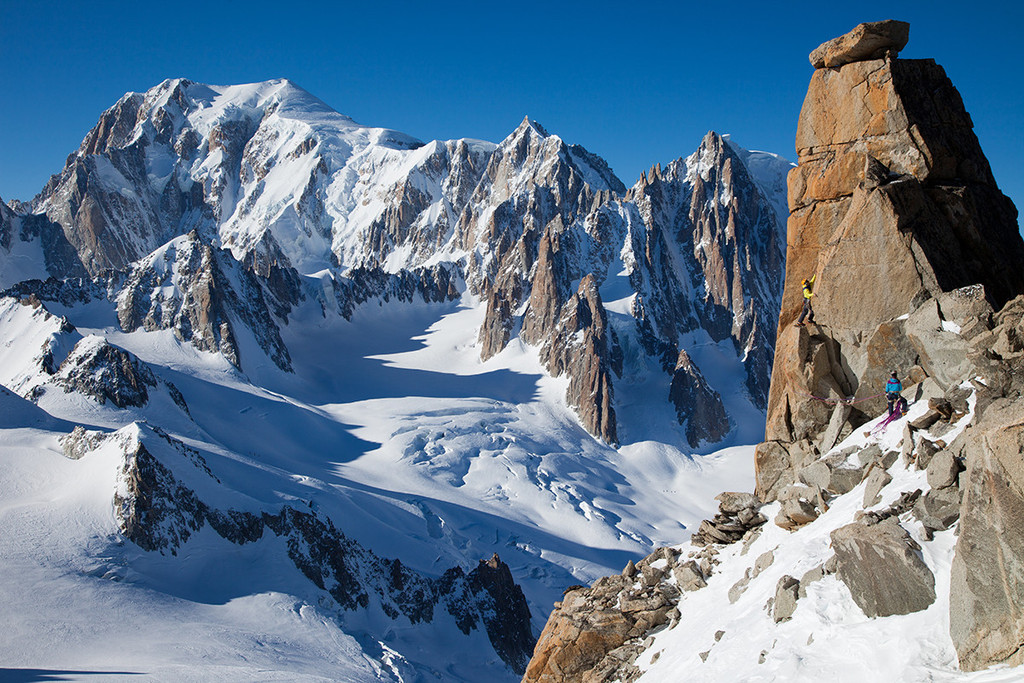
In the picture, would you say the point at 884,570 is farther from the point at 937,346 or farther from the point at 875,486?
the point at 937,346

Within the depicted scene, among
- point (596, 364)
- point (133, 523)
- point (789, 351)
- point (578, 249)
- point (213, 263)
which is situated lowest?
point (133, 523)

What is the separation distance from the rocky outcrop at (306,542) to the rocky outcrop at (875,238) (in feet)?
145

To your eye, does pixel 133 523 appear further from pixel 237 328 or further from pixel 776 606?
pixel 237 328

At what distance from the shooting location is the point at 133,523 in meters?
52.3

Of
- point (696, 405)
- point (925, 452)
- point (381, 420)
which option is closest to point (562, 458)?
point (381, 420)

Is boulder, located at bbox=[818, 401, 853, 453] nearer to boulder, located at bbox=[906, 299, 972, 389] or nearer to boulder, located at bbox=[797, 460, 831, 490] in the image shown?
boulder, located at bbox=[797, 460, 831, 490]

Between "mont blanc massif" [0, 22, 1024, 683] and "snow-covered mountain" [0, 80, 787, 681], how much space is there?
17.4 inches

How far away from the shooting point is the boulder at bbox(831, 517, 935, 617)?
12852mm

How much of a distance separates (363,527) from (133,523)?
23405 mm

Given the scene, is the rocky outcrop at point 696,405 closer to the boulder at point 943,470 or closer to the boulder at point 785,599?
the boulder at point 785,599

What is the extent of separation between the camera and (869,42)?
21.7 meters

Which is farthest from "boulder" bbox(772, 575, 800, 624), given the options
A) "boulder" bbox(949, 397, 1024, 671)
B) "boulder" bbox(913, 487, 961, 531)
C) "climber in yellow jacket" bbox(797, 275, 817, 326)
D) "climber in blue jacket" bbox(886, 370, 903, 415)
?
"climber in yellow jacket" bbox(797, 275, 817, 326)

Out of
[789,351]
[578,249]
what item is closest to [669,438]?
[578,249]

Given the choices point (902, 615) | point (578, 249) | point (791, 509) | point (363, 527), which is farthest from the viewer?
point (578, 249)
